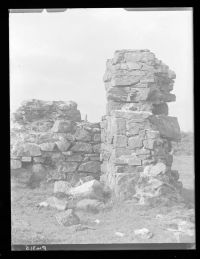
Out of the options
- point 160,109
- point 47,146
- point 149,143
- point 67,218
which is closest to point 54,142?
point 47,146

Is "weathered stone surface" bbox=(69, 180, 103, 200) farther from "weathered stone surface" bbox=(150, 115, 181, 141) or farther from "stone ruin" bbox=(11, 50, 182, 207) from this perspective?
"weathered stone surface" bbox=(150, 115, 181, 141)

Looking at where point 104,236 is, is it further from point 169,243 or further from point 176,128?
point 176,128

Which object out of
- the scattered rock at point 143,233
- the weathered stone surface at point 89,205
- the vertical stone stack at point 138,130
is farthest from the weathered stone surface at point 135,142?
the scattered rock at point 143,233

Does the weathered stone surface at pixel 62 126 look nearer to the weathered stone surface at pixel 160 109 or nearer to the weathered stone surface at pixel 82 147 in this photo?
the weathered stone surface at pixel 82 147

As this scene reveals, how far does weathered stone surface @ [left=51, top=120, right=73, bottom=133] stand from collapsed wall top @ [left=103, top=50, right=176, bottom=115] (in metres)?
0.30

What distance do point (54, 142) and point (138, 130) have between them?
0.62 meters

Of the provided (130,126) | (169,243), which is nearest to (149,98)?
(130,126)

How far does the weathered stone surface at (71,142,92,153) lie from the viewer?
3.26 meters

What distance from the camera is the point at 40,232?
10.3 feet

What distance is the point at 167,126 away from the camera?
3.26 metres

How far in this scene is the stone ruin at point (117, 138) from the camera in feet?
10.5

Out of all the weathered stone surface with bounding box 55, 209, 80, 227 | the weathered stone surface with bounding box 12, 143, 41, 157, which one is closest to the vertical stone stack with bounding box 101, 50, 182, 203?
the weathered stone surface with bounding box 55, 209, 80, 227

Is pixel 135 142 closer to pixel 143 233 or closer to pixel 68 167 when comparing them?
pixel 68 167

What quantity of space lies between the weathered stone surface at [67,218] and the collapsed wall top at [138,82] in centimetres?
77
